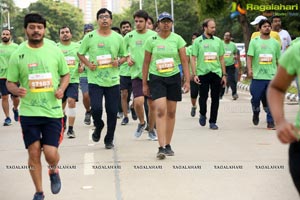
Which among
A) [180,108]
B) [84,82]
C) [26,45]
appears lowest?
[180,108]

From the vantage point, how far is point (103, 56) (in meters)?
9.20

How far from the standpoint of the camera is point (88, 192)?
21.8 ft

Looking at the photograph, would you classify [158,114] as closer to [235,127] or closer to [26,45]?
[26,45]

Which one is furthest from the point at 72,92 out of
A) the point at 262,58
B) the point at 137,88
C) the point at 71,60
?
the point at 262,58

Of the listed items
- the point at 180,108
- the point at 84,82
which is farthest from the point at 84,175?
the point at 180,108

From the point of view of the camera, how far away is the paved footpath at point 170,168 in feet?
21.5

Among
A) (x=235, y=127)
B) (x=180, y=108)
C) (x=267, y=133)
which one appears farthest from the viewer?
(x=180, y=108)

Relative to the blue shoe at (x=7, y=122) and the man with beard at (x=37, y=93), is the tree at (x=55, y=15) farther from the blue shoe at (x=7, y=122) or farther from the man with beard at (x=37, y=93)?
the man with beard at (x=37, y=93)

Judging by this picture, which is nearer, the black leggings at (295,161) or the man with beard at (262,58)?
the black leggings at (295,161)

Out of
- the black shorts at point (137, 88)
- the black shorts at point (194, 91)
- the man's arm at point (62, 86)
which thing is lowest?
the black shorts at point (194, 91)

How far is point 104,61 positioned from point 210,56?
115 inches

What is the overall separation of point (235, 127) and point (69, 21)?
93.6m

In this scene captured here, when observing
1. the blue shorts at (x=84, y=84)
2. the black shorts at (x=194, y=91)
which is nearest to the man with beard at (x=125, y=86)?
the blue shorts at (x=84, y=84)

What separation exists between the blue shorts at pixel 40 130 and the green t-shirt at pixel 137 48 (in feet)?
15.1
